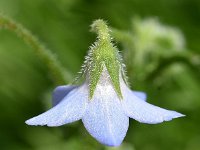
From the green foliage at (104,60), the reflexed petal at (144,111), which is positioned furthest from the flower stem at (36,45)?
the reflexed petal at (144,111)

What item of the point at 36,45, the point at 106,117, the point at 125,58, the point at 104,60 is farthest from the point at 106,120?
the point at 125,58

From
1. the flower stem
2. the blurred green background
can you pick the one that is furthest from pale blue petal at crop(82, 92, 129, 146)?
the blurred green background

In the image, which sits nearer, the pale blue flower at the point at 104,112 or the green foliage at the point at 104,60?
the pale blue flower at the point at 104,112

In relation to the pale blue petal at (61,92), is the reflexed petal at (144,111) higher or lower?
lower

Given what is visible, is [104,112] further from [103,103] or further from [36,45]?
[36,45]

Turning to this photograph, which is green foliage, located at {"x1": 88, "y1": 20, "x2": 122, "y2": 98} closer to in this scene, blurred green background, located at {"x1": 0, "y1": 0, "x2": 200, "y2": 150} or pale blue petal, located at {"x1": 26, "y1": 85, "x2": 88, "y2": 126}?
pale blue petal, located at {"x1": 26, "y1": 85, "x2": 88, "y2": 126}

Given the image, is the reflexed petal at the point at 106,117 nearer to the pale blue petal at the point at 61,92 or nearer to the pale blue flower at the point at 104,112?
the pale blue flower at the point at 104,112

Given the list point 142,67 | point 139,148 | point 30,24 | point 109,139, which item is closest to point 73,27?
point 30,24
